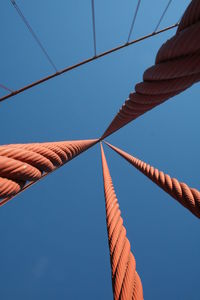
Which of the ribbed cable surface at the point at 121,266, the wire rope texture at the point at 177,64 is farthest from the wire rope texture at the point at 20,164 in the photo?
the wire rope texture at the point at 177,64

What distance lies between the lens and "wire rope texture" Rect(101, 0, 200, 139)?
2.40ft

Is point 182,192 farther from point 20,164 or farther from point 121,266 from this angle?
point 20,164

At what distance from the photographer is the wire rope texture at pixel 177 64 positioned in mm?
732

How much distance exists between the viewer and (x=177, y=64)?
888 mm

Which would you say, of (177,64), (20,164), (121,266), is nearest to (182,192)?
(121,266)

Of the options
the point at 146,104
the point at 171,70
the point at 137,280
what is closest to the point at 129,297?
the point at 137,280

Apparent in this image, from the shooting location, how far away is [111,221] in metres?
1.35

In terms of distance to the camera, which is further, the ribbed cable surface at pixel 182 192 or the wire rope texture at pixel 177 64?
the ribbed cable surface at pixel 182 192

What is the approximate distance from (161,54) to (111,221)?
36.9 inches

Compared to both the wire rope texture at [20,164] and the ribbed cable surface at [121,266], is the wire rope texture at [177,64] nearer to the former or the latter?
the wire rope texture at [20,164]

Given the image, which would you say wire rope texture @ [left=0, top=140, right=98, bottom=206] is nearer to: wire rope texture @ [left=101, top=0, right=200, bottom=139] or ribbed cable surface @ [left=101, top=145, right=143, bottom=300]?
ribbed cable surface @ [left=101, top=145, right=143, bottom=300]

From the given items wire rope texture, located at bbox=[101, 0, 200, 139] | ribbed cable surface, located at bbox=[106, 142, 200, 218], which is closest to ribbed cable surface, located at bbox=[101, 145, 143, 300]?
ribbed cable surface, located at bbox=[106, 142, 200, 218]

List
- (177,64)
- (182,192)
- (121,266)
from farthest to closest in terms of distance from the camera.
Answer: (182,192)
(121,266)
(177,64)

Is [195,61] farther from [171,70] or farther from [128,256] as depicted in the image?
[128,256]
